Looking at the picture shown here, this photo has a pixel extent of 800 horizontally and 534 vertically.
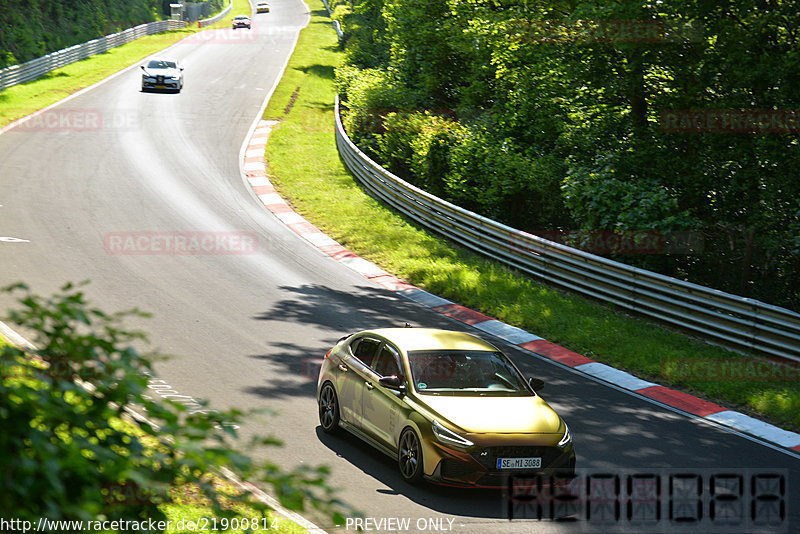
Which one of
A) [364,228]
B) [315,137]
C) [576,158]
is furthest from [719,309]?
[315,137]

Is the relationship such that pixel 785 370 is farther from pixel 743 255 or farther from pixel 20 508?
pixel 20 508

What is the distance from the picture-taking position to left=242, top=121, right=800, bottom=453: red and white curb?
37.6 feet

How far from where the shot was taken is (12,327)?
12656 millimetres

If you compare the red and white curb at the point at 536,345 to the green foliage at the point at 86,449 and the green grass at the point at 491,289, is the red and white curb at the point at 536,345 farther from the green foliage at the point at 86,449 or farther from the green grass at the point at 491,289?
the green foliage at the point at 86,449

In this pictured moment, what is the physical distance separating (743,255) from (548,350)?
189 inches

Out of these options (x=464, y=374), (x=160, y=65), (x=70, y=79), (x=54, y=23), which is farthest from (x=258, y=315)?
(x=54, y=23)

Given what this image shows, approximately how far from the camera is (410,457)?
29.3 ft

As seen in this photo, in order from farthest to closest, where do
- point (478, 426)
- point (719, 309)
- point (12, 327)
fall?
point (719, 309) → point (12, 327) → point (478, 426)

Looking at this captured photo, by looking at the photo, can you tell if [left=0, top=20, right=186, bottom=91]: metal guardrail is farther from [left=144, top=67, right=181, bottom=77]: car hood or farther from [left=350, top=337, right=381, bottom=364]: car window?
[left=350, top=337, right=381, bottom=364]: car window

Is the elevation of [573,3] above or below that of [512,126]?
above

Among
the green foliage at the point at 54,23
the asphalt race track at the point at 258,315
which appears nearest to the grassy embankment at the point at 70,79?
the asphalt race track at the point at 258,315

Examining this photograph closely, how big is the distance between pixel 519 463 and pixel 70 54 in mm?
47500

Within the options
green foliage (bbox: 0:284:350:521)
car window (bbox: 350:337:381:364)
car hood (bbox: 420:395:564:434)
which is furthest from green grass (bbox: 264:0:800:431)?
green foliage (bbox: 0:284:350:521)

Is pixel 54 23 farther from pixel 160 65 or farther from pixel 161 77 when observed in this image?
pixel 161 77
